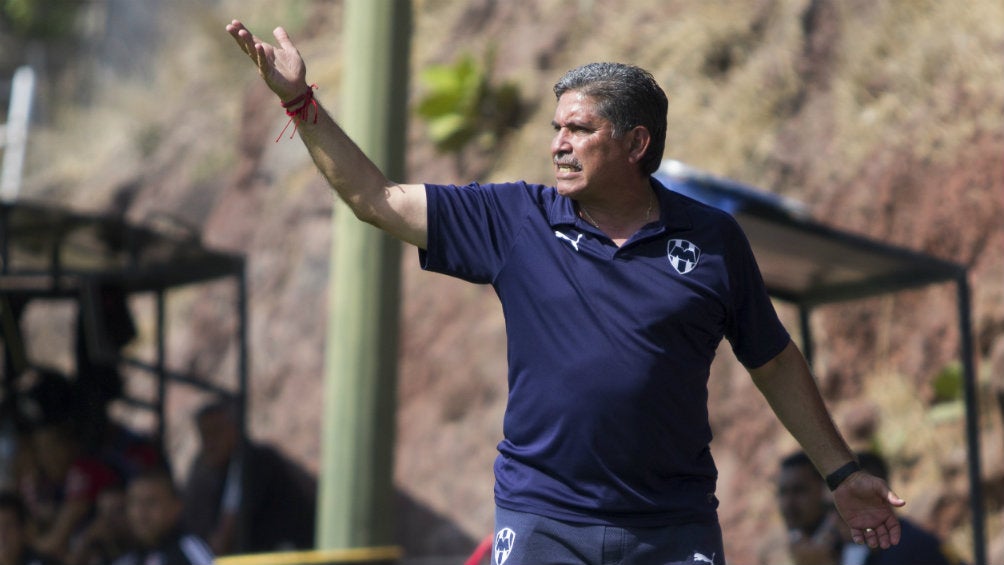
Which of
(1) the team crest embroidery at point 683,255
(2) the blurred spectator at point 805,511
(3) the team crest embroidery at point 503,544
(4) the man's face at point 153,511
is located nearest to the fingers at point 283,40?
(1) the team crest embroidery at point 683,255

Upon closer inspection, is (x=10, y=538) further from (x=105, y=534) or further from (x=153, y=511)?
(x=153, y=511)

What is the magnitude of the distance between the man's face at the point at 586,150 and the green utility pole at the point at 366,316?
3351mm

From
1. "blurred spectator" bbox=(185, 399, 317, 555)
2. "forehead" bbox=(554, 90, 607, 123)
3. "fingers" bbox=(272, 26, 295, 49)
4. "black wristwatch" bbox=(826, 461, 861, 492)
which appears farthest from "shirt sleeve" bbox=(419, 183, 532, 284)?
"blurred spectator" bbox=(185, 399, 317, 555)

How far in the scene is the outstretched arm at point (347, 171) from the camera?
3338 mm

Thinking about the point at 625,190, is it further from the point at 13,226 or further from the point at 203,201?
the point at 203,201

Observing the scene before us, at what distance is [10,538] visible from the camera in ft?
27.2

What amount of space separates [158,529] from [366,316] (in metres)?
1.86

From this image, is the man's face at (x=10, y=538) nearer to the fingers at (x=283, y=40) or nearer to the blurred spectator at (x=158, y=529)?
the blurred spectator at (x=158, y=529)

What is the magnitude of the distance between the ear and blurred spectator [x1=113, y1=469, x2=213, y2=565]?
4710mm

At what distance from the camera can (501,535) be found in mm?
3273

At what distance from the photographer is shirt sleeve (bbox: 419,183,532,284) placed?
334 cm

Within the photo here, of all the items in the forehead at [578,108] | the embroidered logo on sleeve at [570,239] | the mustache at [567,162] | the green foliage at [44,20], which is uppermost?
the green foliage at [44,20]

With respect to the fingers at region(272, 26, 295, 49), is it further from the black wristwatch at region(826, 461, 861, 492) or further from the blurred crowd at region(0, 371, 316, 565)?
the blurred crowd at region(0, 371, 316, 565)

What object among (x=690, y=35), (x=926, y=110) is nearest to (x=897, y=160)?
(x=926, y=110)
